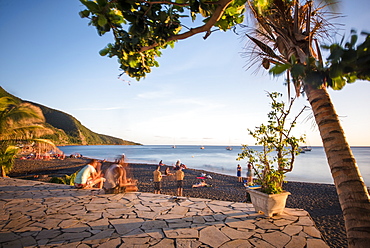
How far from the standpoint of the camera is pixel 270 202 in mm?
4289

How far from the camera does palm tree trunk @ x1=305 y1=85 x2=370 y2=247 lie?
5.34 ft

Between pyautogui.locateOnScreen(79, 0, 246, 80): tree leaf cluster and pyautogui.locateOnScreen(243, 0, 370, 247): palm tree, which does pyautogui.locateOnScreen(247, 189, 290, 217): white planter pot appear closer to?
pyautogui.locateOnScreen(243, 0, 370, 247): palm tree

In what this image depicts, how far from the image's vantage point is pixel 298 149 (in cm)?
442

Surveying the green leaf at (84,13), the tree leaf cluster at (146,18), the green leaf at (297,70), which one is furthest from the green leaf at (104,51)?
the green leaf at (297,70)

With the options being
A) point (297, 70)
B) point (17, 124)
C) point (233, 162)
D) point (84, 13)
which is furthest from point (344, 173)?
point (233, 162)

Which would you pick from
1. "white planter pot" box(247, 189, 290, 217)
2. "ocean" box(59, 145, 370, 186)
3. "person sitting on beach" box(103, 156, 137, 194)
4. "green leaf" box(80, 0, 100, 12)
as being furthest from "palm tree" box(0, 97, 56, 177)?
"white planter pot" box(247, 189, 290, 217)

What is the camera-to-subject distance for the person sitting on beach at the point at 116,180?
6258mm

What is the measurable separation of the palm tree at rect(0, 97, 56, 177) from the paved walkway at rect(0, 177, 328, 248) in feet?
16.2

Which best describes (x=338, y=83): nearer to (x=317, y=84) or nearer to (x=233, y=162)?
(x=317, y=84)

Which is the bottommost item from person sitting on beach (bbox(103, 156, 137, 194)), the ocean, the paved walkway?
the ocean

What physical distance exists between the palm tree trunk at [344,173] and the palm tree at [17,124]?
11586mm

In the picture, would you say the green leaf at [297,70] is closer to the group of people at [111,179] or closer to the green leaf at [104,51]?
the green leaf at [104,51]

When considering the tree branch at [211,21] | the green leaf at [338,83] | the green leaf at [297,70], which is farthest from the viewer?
the tree branch at [211,21]

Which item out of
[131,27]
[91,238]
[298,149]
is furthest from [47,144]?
[298,149]
